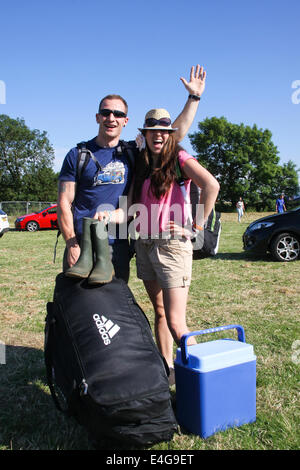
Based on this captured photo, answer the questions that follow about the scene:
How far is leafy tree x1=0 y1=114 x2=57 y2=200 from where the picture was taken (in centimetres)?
5869

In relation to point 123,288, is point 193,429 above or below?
below

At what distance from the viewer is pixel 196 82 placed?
2.92 m

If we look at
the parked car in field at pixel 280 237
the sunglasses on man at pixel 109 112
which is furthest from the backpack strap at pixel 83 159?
the parked car in field at pixel 280 237

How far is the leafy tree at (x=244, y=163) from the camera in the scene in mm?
54438

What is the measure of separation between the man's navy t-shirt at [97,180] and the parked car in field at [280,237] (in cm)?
633

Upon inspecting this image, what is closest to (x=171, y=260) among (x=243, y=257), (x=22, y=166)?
(x=243, y=257)

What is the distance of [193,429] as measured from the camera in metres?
2.34

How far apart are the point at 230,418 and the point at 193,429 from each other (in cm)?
24

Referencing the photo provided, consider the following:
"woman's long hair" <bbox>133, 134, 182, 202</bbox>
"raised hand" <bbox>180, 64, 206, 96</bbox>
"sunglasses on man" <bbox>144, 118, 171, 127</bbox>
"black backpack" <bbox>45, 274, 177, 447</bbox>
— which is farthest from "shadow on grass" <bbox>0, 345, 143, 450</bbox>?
"raised hand" <bbox>180, 64, 206, 96</bbox>

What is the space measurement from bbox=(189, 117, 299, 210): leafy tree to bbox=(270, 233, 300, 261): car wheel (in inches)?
1783

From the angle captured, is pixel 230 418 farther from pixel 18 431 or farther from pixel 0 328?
pixel 0 328

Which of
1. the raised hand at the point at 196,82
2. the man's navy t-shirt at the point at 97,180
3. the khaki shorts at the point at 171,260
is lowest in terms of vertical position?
the khaki shorts at the point at 171,260

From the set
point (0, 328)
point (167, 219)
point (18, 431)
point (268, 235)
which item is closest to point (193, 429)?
point (18, 431)

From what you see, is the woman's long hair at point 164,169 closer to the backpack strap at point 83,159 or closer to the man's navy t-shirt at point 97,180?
the man's navy t-shirt at point 97,180
